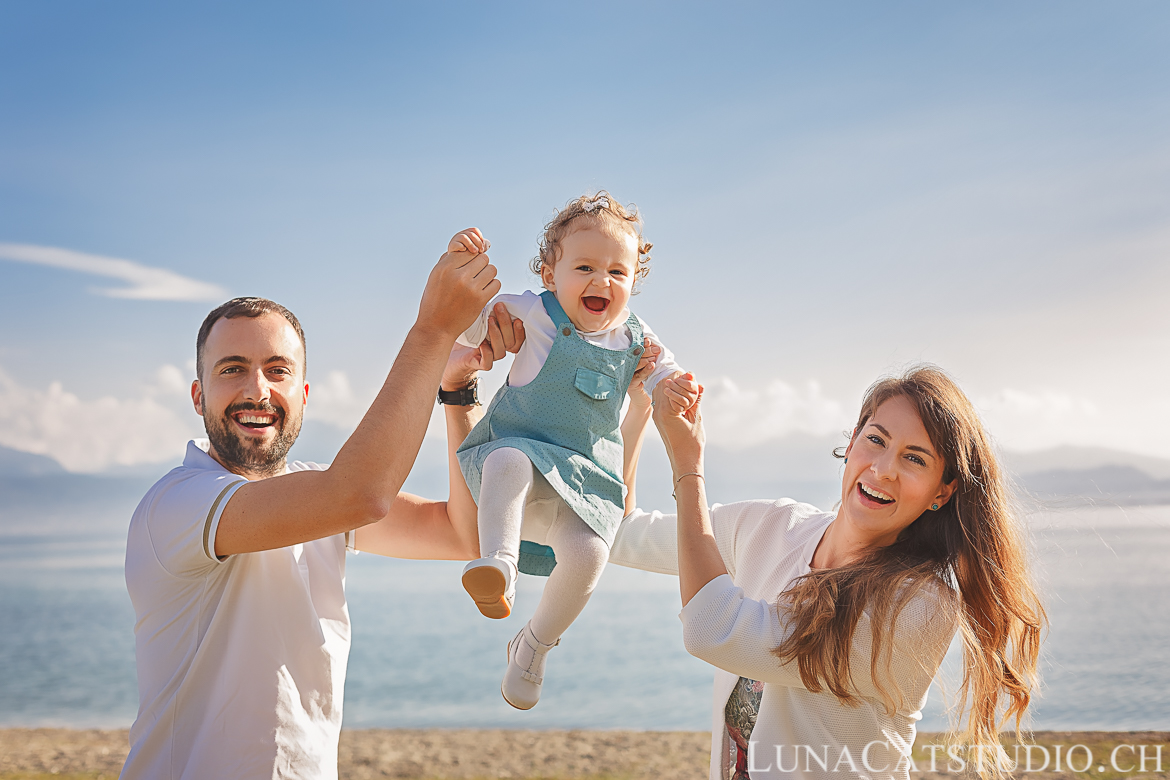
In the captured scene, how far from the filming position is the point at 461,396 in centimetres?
288

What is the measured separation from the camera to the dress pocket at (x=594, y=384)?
263cm

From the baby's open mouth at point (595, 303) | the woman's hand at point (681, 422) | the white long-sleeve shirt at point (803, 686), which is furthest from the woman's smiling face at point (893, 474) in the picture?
the baby's open mouth at point (595, 303)

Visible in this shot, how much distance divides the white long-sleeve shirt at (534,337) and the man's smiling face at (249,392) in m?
0.52

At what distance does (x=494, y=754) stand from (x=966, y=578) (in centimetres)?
712

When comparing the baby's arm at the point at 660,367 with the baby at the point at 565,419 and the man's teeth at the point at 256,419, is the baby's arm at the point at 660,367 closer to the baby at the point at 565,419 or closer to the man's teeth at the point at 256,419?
the baby at the point at 565,419

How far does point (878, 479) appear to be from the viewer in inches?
103

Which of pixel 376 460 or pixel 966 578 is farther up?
pixel 376 460

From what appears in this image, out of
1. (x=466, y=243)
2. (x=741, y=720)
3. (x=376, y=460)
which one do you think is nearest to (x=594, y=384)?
(x=466, y=243)

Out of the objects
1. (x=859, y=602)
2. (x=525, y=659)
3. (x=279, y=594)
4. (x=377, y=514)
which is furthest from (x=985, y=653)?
(x=279, y=594)

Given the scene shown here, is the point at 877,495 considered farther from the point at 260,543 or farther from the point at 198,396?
the point at 198,396

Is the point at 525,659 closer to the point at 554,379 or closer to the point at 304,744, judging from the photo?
the point at 304,744

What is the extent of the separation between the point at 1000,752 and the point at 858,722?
0.46 meters

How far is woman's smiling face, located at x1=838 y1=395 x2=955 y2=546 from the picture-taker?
261cm

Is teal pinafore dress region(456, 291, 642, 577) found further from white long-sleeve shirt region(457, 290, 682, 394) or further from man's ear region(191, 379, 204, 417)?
man's ear region(191, 379, 204, 417)
